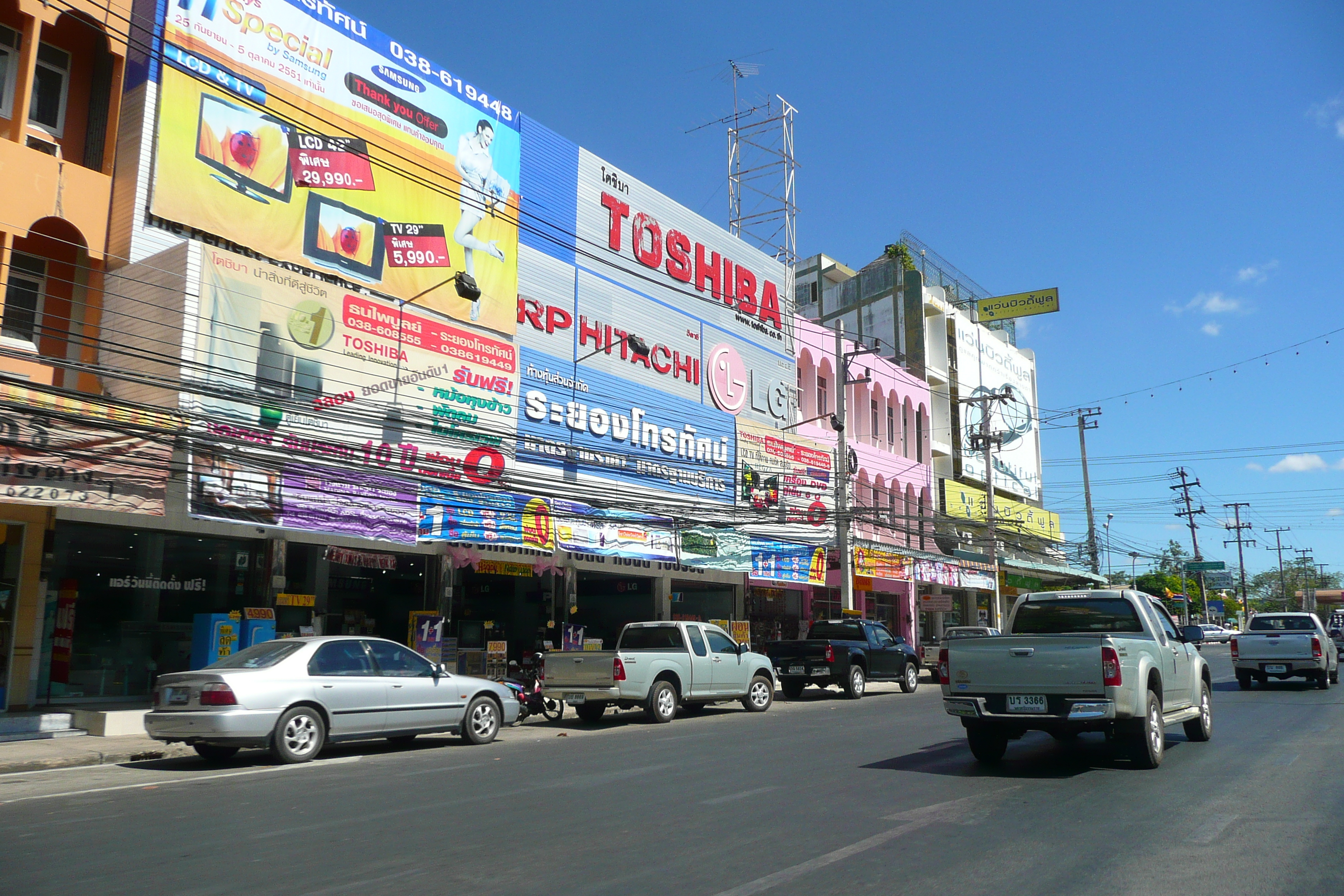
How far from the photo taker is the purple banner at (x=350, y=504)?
641 inches

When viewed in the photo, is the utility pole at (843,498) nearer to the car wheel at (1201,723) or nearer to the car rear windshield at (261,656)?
the car wheel at (1201,723)

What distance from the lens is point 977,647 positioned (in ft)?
34.4

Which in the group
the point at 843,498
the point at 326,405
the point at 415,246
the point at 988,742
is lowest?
the point at 988,742

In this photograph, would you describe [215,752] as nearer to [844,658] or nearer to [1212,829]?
[1212,829]

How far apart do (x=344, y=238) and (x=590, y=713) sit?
10481 mm

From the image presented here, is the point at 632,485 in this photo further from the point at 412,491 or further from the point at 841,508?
the point at 412,491

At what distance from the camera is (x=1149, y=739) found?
10.1 metres

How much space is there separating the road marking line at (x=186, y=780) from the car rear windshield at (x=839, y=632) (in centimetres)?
1402

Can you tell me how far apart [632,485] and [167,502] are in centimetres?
1281

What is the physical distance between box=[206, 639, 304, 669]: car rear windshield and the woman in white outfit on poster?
10.8 metres

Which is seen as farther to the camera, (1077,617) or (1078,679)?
(1077,617)

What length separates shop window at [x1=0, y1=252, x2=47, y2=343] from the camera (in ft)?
52.0

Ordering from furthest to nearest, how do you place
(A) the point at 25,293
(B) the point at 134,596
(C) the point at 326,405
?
(B) the point at 134,596 < (C) the point at 326,405 < (A) the point at 25,293

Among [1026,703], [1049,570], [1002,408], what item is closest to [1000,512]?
[1049,570]
